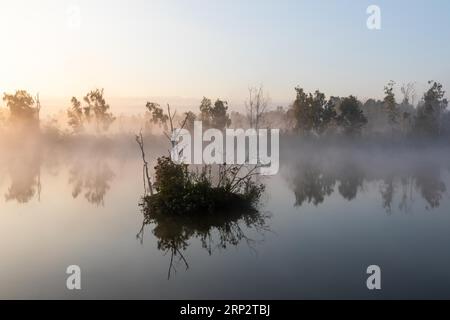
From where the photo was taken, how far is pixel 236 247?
32.8ft

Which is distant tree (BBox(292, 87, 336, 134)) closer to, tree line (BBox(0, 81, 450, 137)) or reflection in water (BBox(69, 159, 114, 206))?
tree line (BBox(0, 81, 450, 137))

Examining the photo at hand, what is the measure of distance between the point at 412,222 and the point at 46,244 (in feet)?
30.8

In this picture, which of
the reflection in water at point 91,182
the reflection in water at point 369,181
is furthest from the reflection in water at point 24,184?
the reflection in water at point 369,181

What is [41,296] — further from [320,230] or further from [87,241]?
[320,230]

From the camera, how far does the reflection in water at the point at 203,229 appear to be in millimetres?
10039

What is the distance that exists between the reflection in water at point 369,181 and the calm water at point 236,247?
19 centimetres

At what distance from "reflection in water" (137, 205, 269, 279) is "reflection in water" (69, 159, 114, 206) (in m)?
4.78

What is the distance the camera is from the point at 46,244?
1041 cm

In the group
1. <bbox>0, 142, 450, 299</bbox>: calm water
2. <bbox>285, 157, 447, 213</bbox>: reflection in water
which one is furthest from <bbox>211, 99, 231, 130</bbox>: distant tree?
<bbox>0, 142, 450, 299</bbox>: calm water

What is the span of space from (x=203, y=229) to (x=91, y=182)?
40.8 ft

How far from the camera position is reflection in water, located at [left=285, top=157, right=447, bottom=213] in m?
16.7

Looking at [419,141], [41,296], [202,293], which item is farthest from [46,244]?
[419,141]

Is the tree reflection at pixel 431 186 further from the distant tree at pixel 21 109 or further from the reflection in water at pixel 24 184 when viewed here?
the distant tree at pixel 21 109

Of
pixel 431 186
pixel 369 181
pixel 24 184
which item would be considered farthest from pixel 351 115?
pixel 24 184
